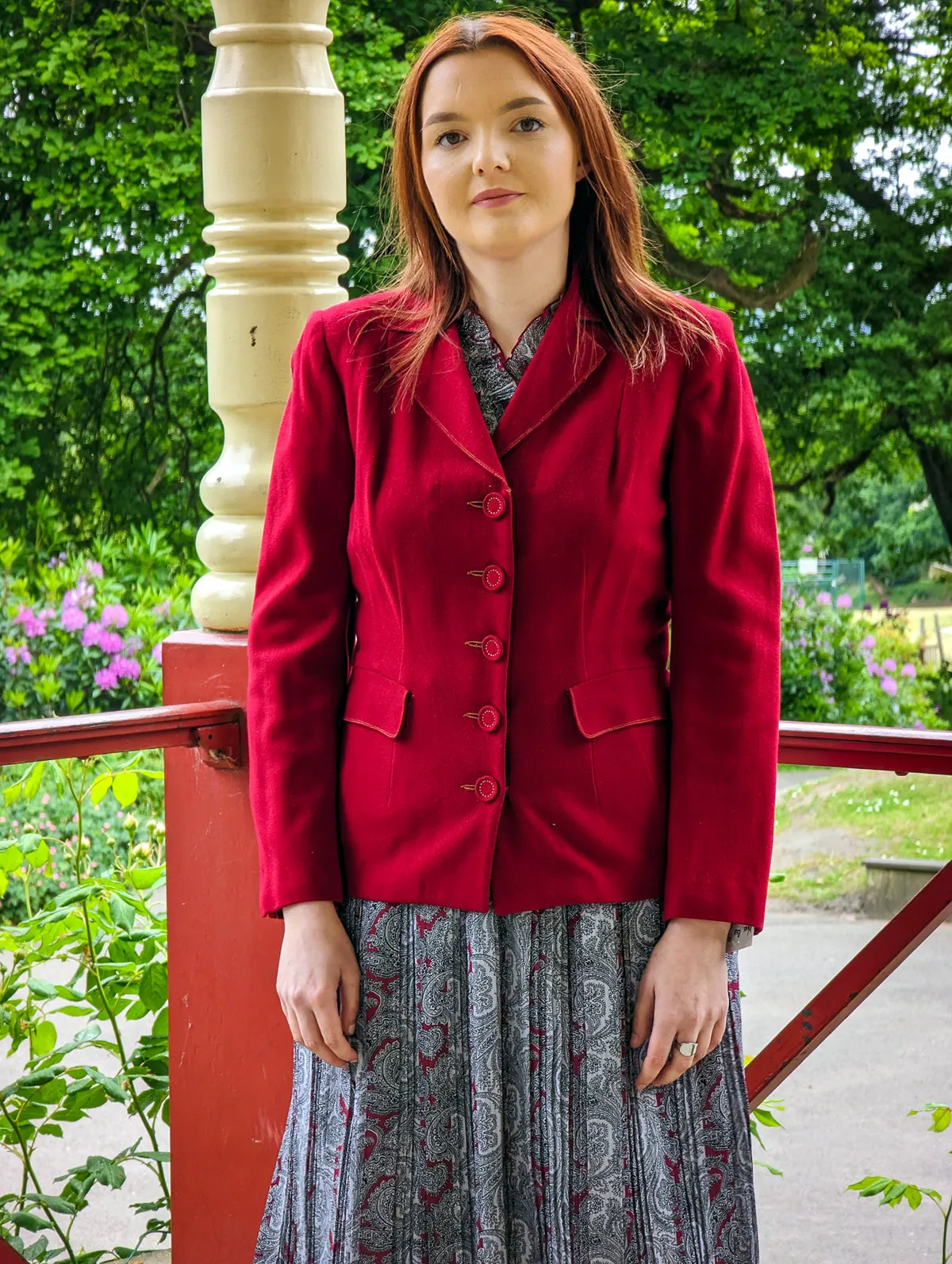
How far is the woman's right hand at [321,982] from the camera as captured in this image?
1247 millimetres

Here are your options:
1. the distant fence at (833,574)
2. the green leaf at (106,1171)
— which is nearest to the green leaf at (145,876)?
the green leaf at (106,1171)

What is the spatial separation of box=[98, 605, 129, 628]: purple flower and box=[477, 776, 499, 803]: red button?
436 centimetres

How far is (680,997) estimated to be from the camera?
1221mm

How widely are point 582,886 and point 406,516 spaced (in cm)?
35

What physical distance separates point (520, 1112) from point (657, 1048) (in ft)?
0.43

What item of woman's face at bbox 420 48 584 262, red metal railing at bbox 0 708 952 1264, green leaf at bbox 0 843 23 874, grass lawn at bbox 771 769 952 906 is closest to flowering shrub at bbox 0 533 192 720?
grass lawn at bbox 771 769 952 906

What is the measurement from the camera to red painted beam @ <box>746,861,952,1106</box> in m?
1.63

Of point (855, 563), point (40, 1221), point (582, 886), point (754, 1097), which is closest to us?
point (582, 886)

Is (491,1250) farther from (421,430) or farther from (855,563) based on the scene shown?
(855,563)

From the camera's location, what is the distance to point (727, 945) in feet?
4.14

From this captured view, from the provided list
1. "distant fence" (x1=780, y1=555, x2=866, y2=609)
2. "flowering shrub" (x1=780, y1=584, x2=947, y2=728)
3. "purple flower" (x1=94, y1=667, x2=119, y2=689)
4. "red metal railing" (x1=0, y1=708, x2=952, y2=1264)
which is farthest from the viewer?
"distant fence" (x1=780, y1=555, x2=866, y2=609)

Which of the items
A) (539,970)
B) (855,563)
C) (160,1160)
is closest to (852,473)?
(855,563)

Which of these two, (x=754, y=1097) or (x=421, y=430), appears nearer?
(x=421, y=430)

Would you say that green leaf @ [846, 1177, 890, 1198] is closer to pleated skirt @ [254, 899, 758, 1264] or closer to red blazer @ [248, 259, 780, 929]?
pleated skirt @ [254, 899, 758, 1264]
